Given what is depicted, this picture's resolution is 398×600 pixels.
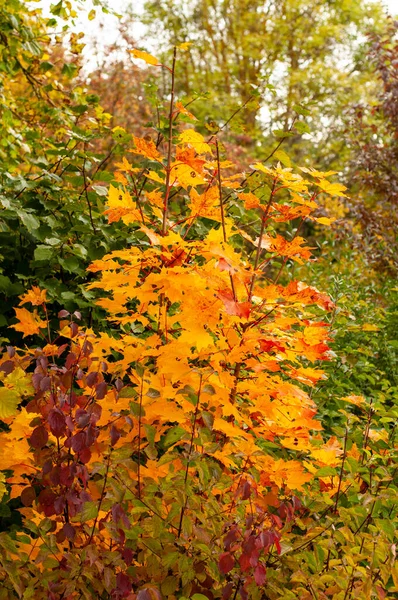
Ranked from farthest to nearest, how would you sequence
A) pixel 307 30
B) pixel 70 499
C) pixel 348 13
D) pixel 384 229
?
pixel 348 13 < pixel 307 30 < pixel 384 229 < pixel 70 499

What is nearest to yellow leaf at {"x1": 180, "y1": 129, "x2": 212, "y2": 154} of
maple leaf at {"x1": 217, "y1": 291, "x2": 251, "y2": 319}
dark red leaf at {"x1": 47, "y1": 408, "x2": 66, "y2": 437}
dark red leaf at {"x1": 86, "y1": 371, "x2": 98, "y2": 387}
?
maple leaf at {"x1": 217, "y1": 291, "x2": 251, "y2": 319}

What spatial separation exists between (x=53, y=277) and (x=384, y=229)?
4512 mm

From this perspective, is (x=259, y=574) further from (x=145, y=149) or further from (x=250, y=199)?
(x=145, y=149)

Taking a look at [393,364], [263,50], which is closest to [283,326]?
[393,364]

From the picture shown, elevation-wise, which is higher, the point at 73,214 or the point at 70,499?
the point at 73,214

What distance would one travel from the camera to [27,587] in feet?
5.44

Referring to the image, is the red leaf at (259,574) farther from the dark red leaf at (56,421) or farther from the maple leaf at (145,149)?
the maple leaf at (145,149)

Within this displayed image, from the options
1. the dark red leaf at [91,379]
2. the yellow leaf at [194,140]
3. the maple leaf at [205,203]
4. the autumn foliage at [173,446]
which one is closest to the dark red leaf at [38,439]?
the autumn foliage at [173,446]

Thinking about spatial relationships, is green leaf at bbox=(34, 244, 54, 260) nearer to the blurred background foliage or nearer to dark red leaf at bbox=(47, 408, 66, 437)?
the blurred background foliage

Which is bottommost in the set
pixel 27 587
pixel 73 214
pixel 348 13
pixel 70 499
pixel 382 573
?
pixel 27 587

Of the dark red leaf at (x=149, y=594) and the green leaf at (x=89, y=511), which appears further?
the green leaf at (x=89, y=511)

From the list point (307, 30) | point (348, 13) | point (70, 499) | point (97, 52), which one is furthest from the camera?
point (348, 13)

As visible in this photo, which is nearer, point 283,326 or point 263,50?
point 283,326

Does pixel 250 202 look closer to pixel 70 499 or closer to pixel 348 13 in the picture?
pixel 70 499
